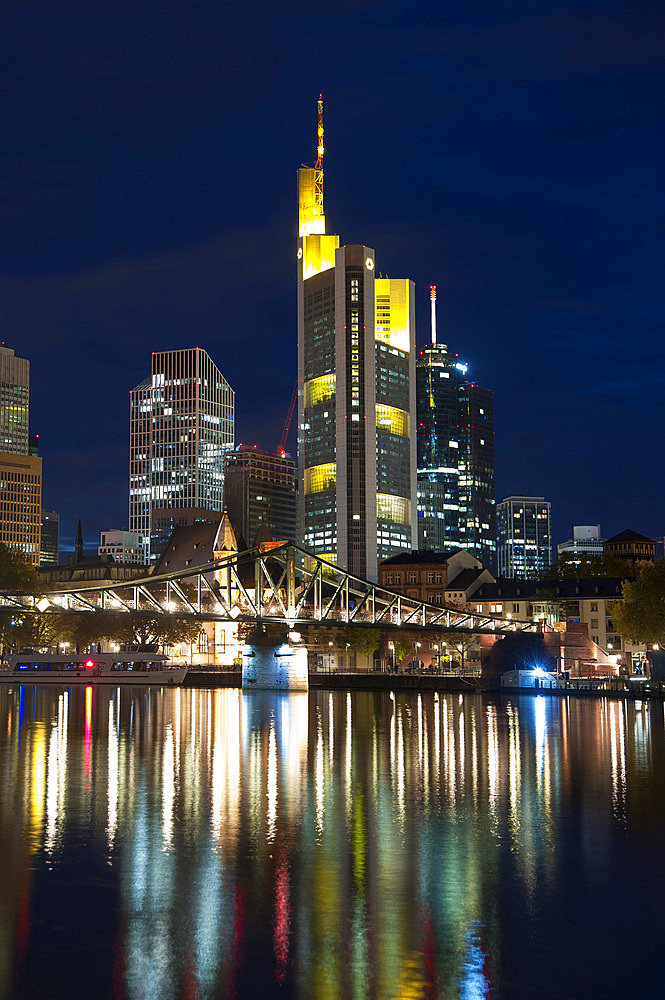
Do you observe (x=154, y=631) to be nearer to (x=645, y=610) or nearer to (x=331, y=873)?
(x=645, y=610)

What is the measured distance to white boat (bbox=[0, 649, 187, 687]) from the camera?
13462 cm

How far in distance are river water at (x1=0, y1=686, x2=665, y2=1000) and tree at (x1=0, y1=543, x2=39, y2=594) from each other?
8872cm

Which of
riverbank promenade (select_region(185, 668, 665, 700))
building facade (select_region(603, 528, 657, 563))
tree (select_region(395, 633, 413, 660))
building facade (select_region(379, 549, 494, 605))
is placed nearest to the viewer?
riverbank promenade (select_region(185, 668, 665, 700))

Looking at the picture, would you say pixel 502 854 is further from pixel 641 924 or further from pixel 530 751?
pixel 530 751

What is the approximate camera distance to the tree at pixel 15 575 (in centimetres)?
13062

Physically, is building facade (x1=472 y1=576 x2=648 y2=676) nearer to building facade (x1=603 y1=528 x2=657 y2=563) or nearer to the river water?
building facade (x1=603 y1=528 x2=657 y2=563)

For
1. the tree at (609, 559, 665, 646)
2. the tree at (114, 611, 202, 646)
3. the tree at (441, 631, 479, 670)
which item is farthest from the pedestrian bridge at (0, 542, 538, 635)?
the tree at (609, 559, 665, 646)

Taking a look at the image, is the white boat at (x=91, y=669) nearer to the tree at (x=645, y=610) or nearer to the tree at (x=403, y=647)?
the tree at (x=403, y=647)

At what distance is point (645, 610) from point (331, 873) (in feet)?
294

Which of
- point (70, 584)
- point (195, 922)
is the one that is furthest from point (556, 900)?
point (70, 584)

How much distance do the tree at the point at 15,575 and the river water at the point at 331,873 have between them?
88724 mm

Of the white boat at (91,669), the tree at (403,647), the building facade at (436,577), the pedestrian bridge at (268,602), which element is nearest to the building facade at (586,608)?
the pedestrian bridge at (268,602)

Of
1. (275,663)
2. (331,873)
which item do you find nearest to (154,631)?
(275,663)

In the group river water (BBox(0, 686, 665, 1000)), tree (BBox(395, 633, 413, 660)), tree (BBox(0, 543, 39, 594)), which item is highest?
tree (BBox(0, 543, 39, 594))
